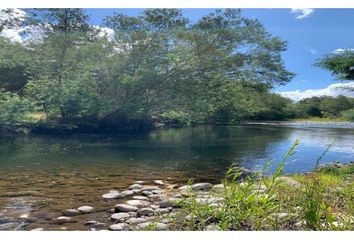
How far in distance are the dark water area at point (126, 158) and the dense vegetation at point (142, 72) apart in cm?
28

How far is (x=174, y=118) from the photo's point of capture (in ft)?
17.1

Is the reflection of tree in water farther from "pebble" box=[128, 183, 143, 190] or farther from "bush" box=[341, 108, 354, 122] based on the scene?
"pebble" box=[128, 183, 143, 190]

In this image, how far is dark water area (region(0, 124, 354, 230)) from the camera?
3.36 m

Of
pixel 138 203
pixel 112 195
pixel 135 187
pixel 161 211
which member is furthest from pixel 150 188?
pixel 161 211

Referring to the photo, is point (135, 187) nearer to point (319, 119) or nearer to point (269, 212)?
point (269, 212)

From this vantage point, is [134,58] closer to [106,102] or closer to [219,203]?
[106,102]

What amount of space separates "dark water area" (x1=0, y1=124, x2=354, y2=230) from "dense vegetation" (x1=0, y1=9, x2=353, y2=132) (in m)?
0.28

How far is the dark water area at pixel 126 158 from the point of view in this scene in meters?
3.36

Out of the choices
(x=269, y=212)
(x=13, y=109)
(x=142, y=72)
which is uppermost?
(x=142, y=72)

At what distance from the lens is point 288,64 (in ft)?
11.6

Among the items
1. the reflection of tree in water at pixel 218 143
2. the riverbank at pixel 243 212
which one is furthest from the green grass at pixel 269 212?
the reflection of tree in water at pixel 218 143

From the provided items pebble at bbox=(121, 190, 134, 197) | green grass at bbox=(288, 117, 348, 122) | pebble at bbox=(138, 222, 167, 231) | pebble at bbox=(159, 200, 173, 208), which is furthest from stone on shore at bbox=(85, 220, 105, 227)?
green grass at bbox=(288, 117, 348, 122)

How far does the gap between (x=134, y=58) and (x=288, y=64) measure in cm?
253

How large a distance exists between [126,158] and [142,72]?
1245mm
